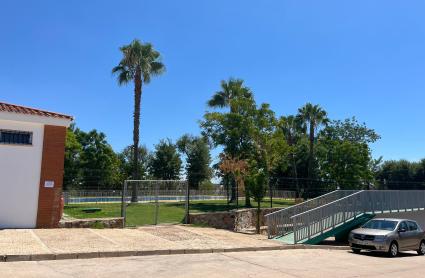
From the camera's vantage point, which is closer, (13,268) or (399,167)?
(13,268)

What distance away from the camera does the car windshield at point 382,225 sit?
18873 mm

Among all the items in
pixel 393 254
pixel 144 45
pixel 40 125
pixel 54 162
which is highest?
pixel 144 45

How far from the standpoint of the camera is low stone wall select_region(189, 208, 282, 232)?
22.5 m

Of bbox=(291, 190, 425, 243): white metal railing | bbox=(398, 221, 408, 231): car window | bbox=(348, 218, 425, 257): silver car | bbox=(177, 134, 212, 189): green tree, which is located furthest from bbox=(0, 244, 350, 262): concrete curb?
bbox=(177, 134, 212, 189): green tree

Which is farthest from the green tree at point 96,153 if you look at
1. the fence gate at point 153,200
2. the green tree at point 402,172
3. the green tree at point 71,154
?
the green tree at point 402,172

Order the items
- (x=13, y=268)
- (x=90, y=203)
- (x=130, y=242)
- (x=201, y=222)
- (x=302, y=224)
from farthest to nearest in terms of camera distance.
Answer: (x=90, y=203) → (x=201, y=222) → (x=302, y=224) → (x=130, y=242) → (x=13, y=268)

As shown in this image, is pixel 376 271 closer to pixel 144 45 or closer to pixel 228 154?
pixel 228 154

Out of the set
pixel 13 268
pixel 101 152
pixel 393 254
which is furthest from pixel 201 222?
pixel 101 152

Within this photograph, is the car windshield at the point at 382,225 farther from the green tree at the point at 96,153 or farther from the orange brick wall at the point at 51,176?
the green tree at the point at 96,153

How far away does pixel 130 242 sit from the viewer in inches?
621

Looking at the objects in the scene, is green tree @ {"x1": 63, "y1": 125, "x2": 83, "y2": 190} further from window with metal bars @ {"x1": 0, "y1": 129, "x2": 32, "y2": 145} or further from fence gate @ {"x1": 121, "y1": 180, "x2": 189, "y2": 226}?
window with metal bars @ {"x1": 0, "y1": 129, "x2": 32, "y2": 145}

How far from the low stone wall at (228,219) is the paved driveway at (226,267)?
6505mm

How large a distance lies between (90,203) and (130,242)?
1418cm

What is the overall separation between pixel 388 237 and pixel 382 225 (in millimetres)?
1308
